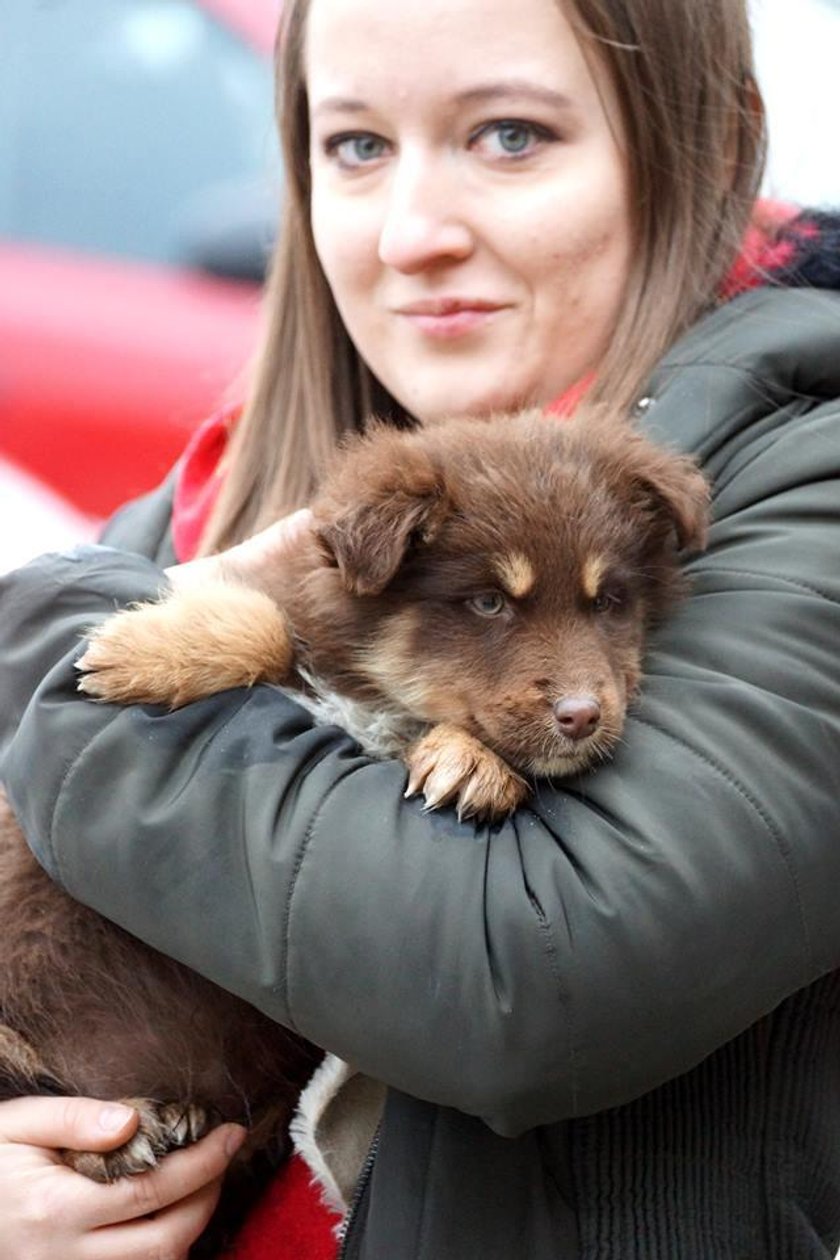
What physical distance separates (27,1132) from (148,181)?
4.35m

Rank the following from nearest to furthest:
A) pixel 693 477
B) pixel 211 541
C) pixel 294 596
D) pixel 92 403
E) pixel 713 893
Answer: pixel 713 893, pixel 693 477, pixel 294 596, pixel 211 541, pixel 92 403

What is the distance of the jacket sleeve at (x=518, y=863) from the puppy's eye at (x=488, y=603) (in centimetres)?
36

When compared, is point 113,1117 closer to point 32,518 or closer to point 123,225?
point 32,518

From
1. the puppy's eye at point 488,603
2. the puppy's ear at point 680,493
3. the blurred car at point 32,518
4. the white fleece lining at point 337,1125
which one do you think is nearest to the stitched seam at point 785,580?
the puppy's ear at point 680,493

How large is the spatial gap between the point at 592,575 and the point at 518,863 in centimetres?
71

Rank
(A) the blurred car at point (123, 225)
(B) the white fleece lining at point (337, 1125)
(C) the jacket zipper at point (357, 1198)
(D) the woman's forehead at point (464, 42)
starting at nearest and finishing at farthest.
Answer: (C) the jacket zipper at point (357, 1198) → (B) the white fleece lining at point (337, 1125) → (D) the woman's forehead at point (464, 42) → (A) the blurred car at point (123, 225)

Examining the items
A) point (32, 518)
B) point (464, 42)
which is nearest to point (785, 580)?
point (464, 42)

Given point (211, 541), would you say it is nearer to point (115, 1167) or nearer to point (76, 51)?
point (115, 1167)

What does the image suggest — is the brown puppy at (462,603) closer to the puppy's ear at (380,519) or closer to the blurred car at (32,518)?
the puppy's ear at (380,519)

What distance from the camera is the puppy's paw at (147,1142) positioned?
2885mm

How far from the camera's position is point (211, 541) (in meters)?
3.78

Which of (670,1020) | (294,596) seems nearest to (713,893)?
(670,1020)

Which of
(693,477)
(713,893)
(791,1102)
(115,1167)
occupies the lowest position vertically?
(115,1167)

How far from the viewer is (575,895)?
236 cm
